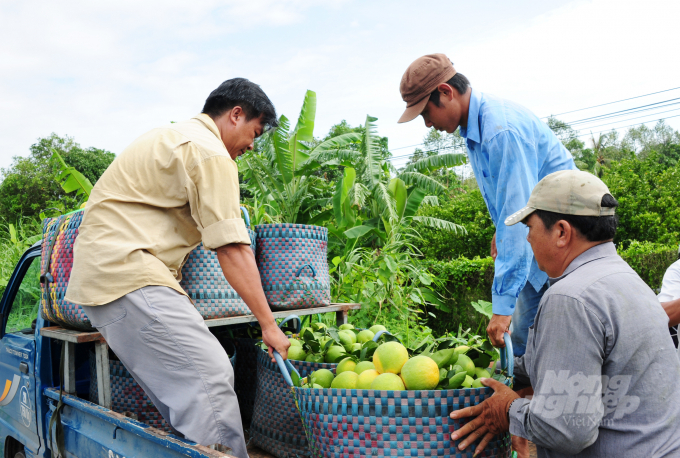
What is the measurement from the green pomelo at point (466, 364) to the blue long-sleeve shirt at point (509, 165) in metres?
0.35

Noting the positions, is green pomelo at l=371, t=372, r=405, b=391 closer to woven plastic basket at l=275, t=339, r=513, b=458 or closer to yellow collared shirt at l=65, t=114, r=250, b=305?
woven plastic basket at l=275, t=339, r=513, b=458

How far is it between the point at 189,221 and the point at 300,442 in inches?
40.6

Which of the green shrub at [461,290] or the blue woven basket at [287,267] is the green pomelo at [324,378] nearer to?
the blue woven basket at [287,267]

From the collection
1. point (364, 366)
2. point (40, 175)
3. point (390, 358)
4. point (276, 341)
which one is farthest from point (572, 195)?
point (40, 175)

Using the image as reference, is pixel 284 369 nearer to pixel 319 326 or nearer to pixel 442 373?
pixel 442 373

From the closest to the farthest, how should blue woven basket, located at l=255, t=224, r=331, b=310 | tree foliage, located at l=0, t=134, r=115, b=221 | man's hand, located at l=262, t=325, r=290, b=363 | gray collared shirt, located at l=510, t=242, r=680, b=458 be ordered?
gray collared shirt, located at l=510, t=242, r=680, b=458
man's hand, located at l=262, t=325, r=290, b=363
blue woven basket, located at l=255, t=224, r=331, b=310
tree foliage, located at l=0, t=134, r=115, b=221

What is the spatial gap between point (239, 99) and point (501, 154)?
118 cm

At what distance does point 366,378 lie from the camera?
1583 mm

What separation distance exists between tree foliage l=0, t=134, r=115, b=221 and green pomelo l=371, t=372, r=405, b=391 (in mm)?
17899

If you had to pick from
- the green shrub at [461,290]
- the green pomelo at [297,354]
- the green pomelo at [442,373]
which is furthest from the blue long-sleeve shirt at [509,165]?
the green shrub at [461,290]

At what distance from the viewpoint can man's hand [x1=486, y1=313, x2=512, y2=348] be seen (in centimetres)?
188

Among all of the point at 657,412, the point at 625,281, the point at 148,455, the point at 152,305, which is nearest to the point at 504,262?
the point at 625,281

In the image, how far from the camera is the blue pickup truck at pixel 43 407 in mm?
1792

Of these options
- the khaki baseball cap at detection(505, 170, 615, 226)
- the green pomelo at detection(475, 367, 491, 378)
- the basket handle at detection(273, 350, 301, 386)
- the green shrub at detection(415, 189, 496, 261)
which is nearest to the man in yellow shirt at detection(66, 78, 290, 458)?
the basket handle at detection(273, 350, 301, 386)
